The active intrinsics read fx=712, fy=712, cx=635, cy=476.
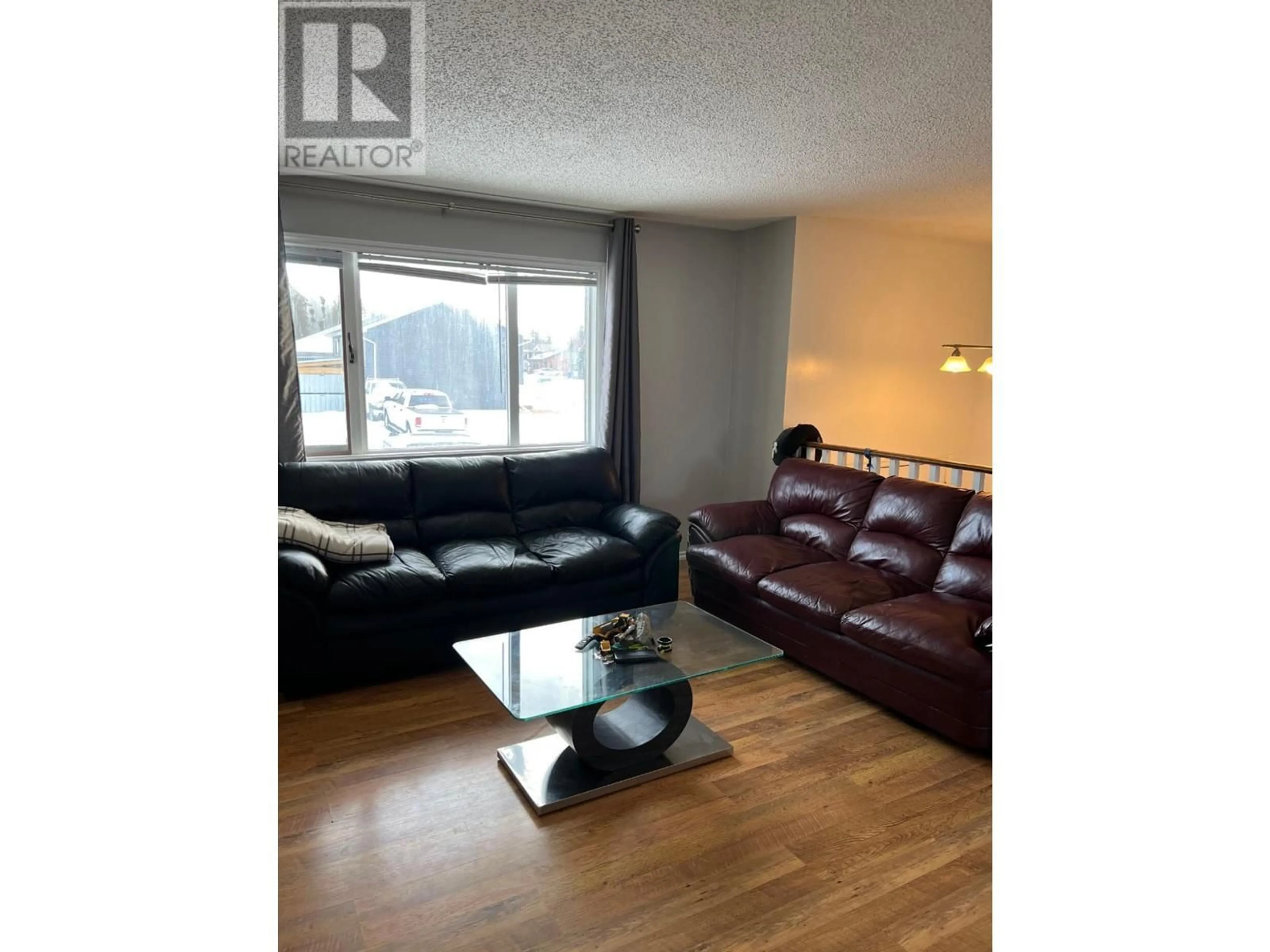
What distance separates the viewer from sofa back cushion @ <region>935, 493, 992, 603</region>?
295 centimetres

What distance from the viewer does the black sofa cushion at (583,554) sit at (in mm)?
3467

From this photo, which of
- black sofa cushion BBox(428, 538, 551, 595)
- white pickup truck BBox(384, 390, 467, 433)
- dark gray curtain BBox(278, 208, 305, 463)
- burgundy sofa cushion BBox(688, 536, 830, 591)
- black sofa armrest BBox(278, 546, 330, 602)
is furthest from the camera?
white pickup truck BBox(384, 390, 467, 433)

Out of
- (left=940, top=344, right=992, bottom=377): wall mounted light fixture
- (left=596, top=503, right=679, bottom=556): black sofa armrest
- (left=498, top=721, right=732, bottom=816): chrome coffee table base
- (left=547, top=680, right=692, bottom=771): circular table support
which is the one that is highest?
(left=940, top=344, right=992, bottom=377): wall mounted light fixture

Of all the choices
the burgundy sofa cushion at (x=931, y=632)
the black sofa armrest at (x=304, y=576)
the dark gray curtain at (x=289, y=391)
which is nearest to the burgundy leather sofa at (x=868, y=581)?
the burgundy sofa cushion at (x=931, y=632)

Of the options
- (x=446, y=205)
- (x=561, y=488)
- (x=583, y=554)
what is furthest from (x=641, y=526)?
(x=446, y=205)

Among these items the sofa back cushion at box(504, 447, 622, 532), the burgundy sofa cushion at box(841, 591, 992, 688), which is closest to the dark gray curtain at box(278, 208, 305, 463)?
the sofa back cushion at box(504, 447, 622, 532)

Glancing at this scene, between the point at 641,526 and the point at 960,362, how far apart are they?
2686 millimetres

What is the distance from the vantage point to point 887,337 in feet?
17.1

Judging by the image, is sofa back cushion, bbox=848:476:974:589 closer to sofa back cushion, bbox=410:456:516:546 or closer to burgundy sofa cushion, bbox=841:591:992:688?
burgundy sofa cushion, bbox=841:591:992:688

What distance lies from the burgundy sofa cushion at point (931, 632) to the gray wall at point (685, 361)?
2.41 m

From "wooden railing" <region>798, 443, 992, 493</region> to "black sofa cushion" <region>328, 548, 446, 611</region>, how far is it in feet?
7.64

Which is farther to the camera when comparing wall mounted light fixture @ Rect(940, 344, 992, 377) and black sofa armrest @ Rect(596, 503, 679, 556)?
wall mounted light fixture @ Rect(940, 344, 992, 377)

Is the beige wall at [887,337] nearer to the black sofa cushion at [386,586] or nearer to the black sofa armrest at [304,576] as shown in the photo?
the black sofa cushion at [386,586]
